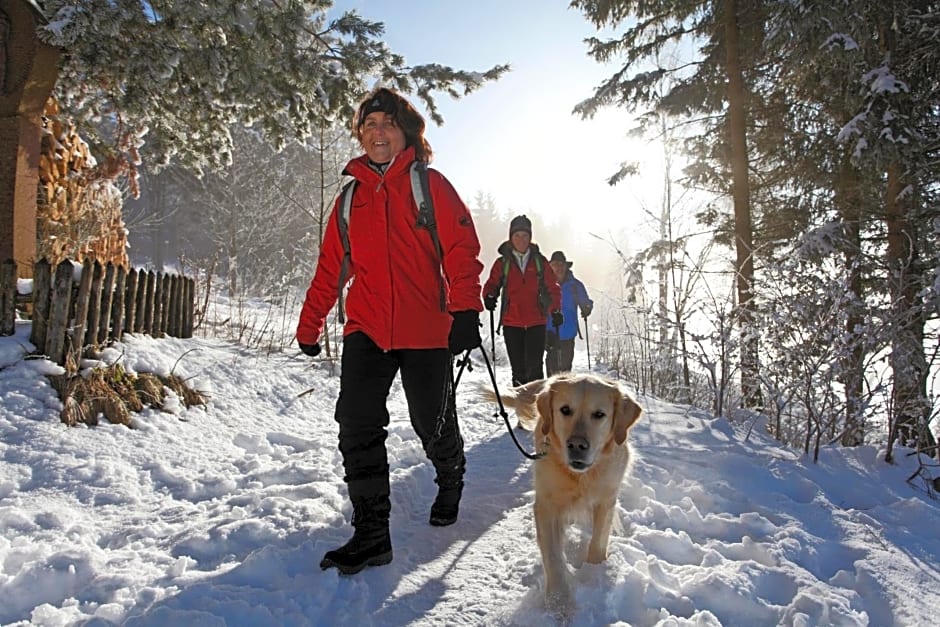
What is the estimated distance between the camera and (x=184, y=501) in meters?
3.48

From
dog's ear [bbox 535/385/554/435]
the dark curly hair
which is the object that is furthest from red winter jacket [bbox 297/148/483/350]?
dog's ear [bbox 535/385/554/435]

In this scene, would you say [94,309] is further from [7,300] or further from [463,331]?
[463,331]

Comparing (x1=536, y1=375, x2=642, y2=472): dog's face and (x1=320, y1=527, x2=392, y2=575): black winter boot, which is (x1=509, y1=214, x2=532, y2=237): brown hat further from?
(x1=320, y1=527, x2=392, y2=575): black winter boot

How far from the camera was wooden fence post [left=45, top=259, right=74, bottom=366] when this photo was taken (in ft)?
14.9

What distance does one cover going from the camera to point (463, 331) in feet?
8.66

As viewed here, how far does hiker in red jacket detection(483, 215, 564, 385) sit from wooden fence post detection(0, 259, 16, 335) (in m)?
4.57

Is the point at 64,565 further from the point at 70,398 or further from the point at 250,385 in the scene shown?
the point at 250,385

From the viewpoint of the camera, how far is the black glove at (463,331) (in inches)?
104

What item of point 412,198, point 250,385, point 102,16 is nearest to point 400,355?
point 412,198

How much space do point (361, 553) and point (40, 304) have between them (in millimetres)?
4185

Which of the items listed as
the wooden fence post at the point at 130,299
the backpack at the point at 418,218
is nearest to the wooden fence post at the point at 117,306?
the wooden fence post at the point at 130,299

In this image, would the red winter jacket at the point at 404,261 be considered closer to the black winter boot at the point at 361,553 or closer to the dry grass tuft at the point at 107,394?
the black winter boot at the point at 361,553

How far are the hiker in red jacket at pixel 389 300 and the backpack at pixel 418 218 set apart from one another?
0.6 inches

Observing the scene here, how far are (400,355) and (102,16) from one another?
207 inches
